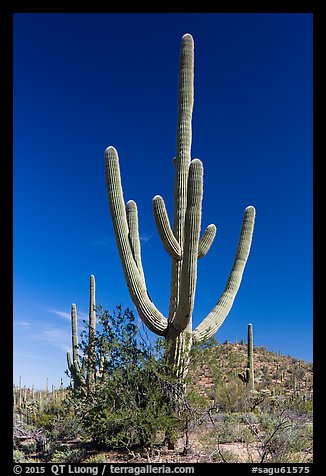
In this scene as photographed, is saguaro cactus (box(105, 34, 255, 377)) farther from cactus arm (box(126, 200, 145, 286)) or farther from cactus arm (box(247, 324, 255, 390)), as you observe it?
cactus arm (box(247, 324, 255, 390))

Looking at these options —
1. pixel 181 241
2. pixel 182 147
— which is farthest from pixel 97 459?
pixel 182 147

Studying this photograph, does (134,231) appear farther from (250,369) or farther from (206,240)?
(250,369)

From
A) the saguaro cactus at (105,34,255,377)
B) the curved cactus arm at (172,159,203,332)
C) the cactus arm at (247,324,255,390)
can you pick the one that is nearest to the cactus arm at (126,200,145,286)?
the saguaro cactus at (105,34,255,377)

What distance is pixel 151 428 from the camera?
7879mm

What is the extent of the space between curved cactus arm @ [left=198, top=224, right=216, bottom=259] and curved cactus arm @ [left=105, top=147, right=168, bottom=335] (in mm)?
1446

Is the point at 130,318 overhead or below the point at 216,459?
overhead

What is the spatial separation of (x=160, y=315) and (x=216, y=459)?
3035mm

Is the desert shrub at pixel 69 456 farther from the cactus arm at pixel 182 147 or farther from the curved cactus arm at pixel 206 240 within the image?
the curved cactus arm at pixel 206 240

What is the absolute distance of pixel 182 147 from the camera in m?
9.73

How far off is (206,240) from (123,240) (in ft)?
5.92

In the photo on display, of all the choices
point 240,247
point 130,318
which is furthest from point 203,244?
point 130,318
